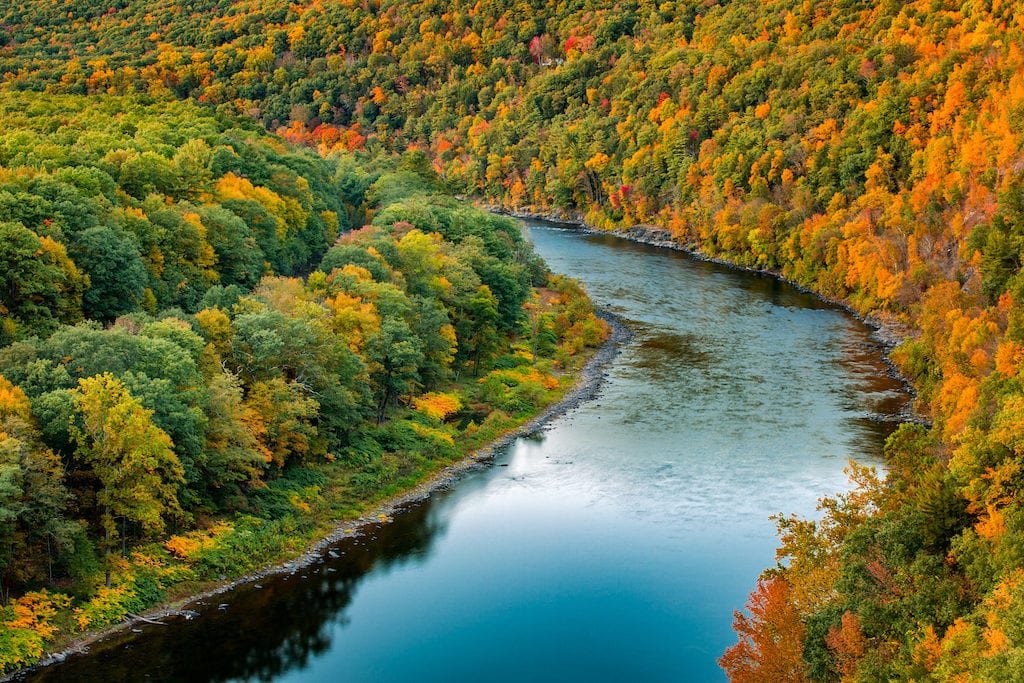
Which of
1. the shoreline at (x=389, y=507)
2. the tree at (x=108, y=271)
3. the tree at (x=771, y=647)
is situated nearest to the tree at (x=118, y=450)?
the shoreline at (x=389, y=507)

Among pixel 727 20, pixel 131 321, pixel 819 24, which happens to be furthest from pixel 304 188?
pixel 727 20

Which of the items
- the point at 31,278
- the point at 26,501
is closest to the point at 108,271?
the point at 31,278

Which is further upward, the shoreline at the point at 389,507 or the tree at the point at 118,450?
the tree at the point at 118,450

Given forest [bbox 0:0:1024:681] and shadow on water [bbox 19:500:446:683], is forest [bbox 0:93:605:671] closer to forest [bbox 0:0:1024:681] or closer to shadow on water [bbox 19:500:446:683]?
forest [bbox 0:0:1024:681]

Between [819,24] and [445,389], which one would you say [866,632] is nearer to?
[445,389]

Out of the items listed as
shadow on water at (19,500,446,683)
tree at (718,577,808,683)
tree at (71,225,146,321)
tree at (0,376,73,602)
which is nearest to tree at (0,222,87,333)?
tree at (71,225,146,321)

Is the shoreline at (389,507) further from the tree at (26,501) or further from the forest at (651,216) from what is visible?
the forest at (651,216)

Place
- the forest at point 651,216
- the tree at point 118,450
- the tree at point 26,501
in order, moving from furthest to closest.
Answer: the tree at point 118,450 < the tree at point 26,501 < the forest at point 651,216

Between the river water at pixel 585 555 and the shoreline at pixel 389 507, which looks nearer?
the shoreline at pixel 389 507
